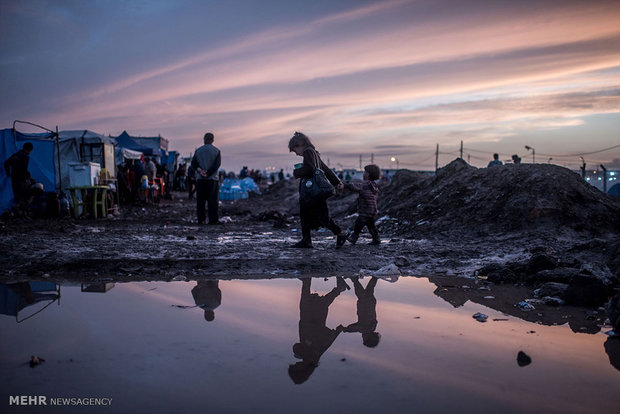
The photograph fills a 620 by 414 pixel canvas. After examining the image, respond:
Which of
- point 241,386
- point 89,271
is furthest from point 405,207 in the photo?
point 241,386

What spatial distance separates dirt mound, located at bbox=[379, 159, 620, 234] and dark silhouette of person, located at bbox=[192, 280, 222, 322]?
5192 mm

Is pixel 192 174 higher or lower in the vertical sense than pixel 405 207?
higher

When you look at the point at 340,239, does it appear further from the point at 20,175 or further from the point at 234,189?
the point at 234,189

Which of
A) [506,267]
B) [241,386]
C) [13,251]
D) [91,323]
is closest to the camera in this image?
[241,386]

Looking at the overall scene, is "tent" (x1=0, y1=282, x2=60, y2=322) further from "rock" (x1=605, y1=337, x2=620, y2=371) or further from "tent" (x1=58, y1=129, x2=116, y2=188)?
"tent" (x1=58, y1=129, x2=116, y2=188)

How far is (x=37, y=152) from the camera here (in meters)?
12.7

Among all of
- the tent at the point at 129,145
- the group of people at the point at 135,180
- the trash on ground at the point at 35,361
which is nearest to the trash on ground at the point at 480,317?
the trash on ground at the point at 35,361

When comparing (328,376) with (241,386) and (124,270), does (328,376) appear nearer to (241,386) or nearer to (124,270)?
(241,386)

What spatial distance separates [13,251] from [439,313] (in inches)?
204

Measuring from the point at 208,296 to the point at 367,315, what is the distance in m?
1.49

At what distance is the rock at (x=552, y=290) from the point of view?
4.08 m

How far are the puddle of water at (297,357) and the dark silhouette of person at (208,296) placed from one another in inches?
1.4

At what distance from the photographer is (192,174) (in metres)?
9.88

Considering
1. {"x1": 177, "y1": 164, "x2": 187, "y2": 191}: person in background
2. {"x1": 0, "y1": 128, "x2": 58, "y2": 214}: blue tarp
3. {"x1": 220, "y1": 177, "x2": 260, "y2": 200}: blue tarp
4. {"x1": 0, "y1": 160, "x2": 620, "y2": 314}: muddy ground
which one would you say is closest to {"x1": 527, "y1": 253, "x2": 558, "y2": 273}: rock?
{"x1": 0, "y1": 160, "x2": 620, "y2": 314}: muddy ground
